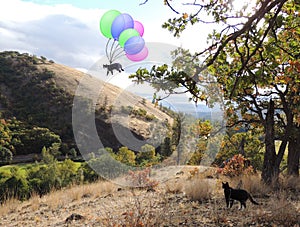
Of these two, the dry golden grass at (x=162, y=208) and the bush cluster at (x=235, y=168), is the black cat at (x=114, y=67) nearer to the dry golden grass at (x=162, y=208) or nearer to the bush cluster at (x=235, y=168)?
the dry golden grass at (x=162, y=208)

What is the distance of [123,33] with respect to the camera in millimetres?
6609

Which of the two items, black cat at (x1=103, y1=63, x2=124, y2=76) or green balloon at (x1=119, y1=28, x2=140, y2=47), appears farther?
black cat at (x1=103, y1=63, x2=124, y2=76)

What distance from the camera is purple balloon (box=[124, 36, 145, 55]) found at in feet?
21.6

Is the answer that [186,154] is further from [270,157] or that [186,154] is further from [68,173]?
[68,173]

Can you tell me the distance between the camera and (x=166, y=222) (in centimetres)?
458

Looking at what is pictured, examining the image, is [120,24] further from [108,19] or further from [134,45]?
[134,45]

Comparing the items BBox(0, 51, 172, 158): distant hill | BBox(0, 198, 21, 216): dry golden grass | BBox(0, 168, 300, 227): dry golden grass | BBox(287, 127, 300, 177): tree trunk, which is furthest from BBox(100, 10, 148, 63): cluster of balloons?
BBox(0, 51, 172, 158): distant hill

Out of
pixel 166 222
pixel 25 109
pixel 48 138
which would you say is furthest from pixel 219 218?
pixel 25 109

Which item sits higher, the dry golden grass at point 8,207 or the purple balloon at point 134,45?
the purple balloon at point 134,45

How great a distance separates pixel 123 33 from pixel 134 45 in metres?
0.36

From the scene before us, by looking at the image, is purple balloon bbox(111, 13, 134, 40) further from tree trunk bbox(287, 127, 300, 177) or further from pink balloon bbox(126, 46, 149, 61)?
tree trunk bbox(287, 127, 300, 177)

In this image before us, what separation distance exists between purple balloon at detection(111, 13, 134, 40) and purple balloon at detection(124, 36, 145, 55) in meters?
0.34

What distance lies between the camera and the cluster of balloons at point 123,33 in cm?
661

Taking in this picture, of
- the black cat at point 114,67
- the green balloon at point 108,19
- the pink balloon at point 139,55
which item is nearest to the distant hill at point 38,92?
the black cat at point 114,67
